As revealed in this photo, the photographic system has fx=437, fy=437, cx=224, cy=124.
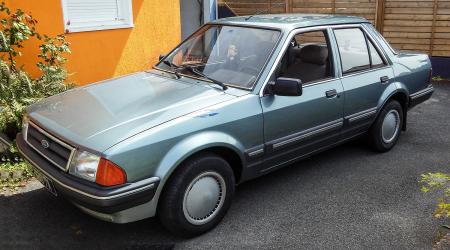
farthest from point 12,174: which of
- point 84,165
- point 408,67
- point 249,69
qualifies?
point 408,67

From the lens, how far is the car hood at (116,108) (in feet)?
10.5

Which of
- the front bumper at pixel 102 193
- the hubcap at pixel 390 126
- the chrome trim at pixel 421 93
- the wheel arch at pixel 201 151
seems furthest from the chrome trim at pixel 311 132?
the chrome trim at pixel 421 93

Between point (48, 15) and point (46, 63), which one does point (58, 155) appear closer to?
point (46, 63)

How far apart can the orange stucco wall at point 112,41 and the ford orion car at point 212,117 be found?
2.17 m

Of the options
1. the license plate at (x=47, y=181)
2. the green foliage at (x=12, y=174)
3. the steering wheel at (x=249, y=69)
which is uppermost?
the steering wheel at (x=249, y=69)

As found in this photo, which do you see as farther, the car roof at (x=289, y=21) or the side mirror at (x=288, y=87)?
the car roof at (x=289, y=21)

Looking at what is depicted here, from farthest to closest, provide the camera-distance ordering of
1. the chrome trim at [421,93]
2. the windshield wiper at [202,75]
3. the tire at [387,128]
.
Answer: the chrome trim at [421,93], the tire at [387,128], the windshield wiper at [202,75]

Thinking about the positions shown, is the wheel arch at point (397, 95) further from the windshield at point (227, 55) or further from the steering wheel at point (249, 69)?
the steering wheel at point (249, 69)

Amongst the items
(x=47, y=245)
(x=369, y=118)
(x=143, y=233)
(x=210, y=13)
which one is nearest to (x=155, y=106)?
(x=143, y=233)

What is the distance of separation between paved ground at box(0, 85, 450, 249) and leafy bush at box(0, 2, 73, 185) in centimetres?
95

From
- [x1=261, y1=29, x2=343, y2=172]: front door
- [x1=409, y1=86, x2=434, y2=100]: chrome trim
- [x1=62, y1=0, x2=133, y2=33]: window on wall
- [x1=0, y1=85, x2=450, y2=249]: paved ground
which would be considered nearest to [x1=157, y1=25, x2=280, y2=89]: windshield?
[x1=261, y1=29, x2=343, y2=172]: front door

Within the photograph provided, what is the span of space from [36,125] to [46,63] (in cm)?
236

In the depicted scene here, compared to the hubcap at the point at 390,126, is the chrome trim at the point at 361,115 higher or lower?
higher

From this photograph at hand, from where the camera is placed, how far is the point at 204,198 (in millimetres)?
3574
